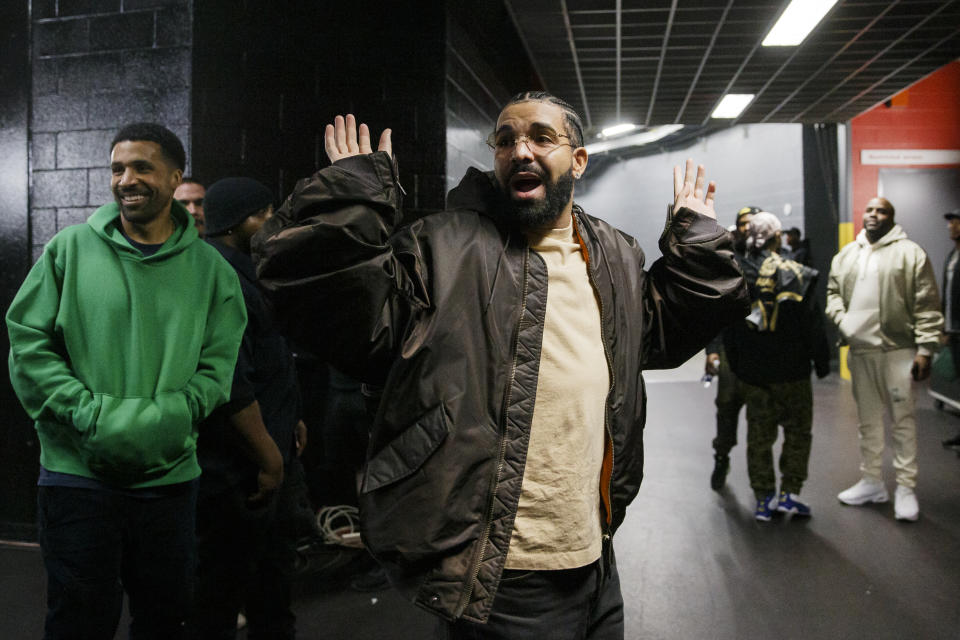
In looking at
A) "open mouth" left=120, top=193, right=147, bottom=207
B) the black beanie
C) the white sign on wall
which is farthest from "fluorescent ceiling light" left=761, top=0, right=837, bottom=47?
the white sign on wall

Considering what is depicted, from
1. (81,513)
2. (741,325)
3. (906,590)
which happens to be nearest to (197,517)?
(81,513)

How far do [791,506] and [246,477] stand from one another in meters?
3.29

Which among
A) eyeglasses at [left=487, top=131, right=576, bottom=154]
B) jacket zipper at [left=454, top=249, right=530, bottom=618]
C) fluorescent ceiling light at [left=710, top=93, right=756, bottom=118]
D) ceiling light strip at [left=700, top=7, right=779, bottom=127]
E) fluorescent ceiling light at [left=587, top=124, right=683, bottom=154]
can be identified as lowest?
jacket zipper at [left=454, top=249, right=530, bottom=618]

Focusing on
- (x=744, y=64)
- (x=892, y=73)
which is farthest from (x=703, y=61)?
(x=892, y=73)

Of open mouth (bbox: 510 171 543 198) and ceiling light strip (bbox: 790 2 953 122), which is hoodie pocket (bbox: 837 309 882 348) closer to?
ceiling light strip (bbox: 790 2 953 122)

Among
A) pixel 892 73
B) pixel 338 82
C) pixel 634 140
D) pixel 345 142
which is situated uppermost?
pixel 634 140

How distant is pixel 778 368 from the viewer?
4.21 metres

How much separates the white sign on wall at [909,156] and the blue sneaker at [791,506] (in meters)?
7.04

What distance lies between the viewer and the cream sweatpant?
425 centimetres

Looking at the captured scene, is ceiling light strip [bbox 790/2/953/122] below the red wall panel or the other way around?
below

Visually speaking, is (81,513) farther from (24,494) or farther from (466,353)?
(24,494)

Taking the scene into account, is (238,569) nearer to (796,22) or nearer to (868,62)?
(796,22)

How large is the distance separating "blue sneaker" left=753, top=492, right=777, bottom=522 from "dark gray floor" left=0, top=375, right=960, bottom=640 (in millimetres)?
53

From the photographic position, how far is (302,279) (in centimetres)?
126
